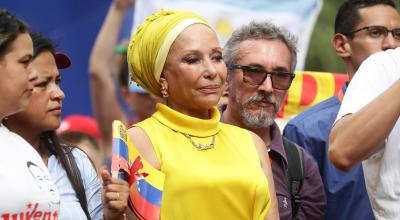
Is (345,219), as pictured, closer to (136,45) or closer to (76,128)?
(136,45)

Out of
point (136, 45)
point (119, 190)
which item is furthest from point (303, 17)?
point (119, 190)

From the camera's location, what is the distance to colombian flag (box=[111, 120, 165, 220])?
449 cm

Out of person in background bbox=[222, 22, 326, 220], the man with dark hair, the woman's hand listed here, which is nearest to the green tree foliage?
the man with dark hair

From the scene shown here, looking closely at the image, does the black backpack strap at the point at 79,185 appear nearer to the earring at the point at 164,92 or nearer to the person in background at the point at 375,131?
the earring at the point at 164,92

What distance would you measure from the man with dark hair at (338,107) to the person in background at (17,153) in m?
1.97

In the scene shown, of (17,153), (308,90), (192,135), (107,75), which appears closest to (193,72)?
(192,135)

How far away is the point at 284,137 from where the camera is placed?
5.84 meters

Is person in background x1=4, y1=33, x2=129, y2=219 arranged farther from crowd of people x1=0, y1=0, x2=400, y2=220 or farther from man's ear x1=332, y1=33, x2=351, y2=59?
man's ear x1=332, y1=33, x2=351, y2=59

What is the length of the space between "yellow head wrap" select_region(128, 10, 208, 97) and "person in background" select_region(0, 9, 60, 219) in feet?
2.24

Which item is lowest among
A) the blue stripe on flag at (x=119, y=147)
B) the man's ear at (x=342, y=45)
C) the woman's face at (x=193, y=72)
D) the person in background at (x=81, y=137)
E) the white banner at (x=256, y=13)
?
the person in background at (x=81, y=137)

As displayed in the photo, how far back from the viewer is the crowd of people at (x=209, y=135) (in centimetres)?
423

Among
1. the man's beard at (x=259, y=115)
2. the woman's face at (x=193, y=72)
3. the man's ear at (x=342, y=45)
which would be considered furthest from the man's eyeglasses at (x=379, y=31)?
the woman's face at (x=193, y=72)

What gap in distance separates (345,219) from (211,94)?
121cm

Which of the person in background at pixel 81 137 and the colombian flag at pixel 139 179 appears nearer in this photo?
the colombian flag at pixel 139 179
